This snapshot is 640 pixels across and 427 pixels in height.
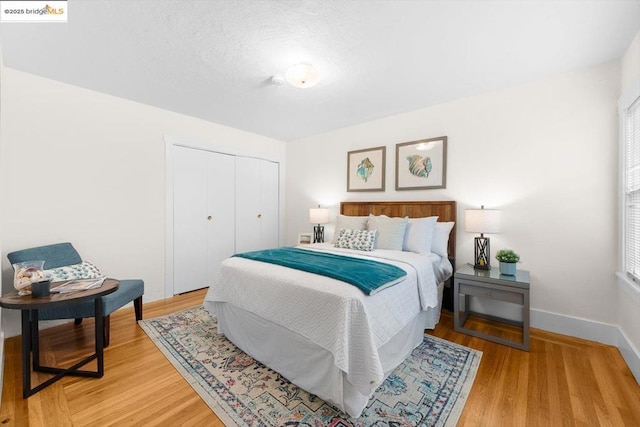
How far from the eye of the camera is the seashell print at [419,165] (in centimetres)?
329

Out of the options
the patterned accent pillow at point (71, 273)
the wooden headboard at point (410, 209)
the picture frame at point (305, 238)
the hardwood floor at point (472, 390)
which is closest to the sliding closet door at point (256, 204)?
the picture frame at point (305, 238)

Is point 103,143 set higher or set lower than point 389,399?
higher

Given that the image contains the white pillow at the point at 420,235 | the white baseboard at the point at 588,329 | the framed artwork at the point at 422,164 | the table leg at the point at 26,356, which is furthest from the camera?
the framed artwork at the point at 422,164

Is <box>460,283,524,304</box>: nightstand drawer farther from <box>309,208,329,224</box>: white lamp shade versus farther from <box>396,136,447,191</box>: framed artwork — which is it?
<box>309,208,329,224</box>: white lamp shade

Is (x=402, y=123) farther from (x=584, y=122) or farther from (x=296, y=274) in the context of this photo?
(x=296, y=274)

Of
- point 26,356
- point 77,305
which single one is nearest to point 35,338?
point 26,356

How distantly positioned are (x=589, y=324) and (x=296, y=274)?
2.66 metres

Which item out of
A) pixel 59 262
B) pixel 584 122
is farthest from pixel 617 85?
pixel 59 262

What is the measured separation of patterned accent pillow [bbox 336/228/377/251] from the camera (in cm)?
293

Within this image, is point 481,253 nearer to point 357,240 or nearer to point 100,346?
point 357,240

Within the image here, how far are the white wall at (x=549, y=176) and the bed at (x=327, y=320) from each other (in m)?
Result: 0.96

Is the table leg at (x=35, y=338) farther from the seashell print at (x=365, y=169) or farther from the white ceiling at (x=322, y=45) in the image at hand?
the seashell print at (x=365, y=169)

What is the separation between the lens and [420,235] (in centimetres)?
282

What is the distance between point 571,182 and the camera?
2424 millimetres
